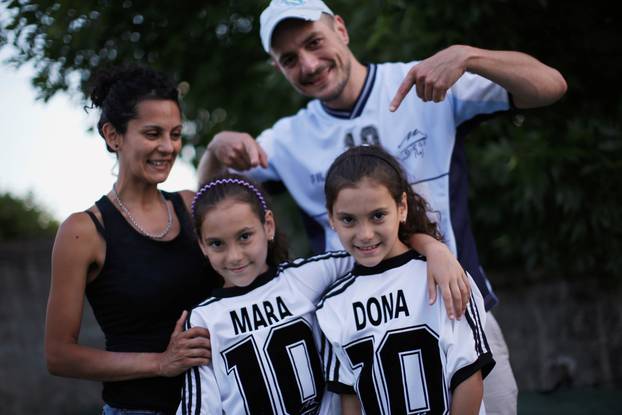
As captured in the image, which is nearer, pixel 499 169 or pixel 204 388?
pixel 204 388

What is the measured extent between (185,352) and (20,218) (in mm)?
5699

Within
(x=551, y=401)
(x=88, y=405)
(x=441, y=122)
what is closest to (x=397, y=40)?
(x=441, y=122)

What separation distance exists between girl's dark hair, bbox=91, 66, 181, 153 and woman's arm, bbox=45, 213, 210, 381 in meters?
0.39

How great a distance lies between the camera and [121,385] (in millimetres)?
2244

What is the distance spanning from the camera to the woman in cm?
219

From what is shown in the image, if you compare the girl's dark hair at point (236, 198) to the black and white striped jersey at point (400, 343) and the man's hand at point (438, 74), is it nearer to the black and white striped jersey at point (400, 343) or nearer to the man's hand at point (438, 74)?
the black and white striped jersey at point (400, 343)

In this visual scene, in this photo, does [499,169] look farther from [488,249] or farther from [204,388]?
[204,388]

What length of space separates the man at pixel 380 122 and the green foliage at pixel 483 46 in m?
0.63

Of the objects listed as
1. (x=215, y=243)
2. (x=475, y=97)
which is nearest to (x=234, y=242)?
(x=215, y=243)

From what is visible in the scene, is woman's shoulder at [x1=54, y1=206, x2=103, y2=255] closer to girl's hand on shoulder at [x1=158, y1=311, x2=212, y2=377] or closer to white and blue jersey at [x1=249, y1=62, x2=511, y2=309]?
girl's hand on shoulder at [x1=158, y1=311, x2=212, y2=377]

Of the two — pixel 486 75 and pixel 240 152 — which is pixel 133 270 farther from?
pixel 486 75

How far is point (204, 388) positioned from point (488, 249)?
3199 millimetres
